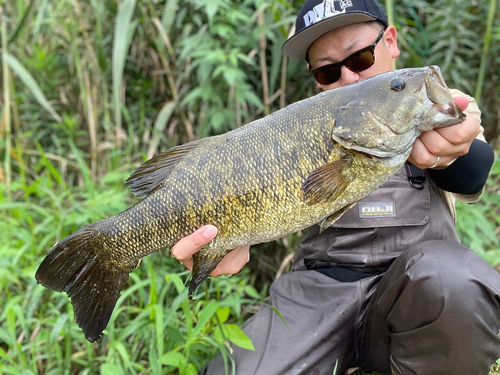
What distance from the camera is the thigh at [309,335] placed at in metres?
1.96

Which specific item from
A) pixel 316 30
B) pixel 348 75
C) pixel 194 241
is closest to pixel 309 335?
pixel 194 241

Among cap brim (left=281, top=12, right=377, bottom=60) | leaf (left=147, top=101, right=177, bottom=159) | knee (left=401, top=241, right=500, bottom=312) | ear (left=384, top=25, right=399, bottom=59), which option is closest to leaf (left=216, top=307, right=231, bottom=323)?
knee (left=401, top=241, right=500, bottom=312)

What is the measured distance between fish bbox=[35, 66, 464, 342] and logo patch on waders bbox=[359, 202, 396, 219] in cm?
50

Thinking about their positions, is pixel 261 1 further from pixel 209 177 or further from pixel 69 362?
pixel 69 362

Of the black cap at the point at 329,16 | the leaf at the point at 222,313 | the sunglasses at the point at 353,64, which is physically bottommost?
the leaf at the point at 222,313

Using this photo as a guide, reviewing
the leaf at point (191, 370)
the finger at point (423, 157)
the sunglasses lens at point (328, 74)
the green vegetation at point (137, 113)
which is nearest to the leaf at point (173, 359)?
the leaf at point (191, 370)

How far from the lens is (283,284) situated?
7.47ft

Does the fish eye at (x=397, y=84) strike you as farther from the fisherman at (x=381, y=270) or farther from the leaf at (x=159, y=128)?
Answer: the leaf at (x=159, y=128)

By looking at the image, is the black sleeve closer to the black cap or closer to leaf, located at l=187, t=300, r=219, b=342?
the black cap

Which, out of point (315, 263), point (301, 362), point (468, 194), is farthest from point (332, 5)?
point (301, 362)

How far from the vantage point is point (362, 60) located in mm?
2102

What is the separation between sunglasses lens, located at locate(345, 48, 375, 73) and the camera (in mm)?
2096

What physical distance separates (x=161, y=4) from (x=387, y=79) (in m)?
3.04

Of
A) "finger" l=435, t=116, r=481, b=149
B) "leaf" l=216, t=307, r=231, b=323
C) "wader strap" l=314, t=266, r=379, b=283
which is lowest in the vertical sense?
"leaf" l=216, t=307, r=231, b=323
